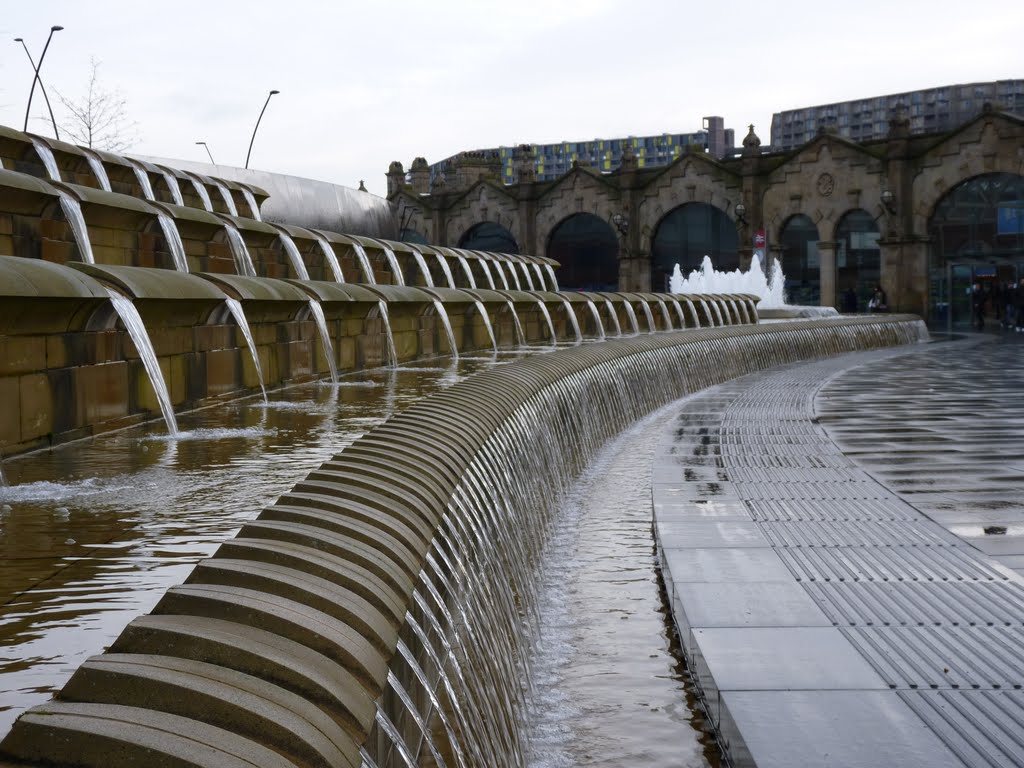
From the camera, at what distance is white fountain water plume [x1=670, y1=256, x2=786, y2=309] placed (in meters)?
46.0

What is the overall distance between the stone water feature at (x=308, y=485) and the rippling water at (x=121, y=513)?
253 mm

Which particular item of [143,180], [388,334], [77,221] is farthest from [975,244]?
[77,221]

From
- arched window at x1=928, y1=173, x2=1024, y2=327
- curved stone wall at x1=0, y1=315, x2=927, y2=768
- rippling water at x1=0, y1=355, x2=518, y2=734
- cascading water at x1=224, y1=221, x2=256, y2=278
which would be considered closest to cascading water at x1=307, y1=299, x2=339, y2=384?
rippling water at x1=0, y1=355, x2=518, y2=734

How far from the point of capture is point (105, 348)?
684 cm

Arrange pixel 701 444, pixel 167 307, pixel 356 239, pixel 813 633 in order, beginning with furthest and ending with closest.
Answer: pixel 356 239
pixel 701 444
pixel 167 307
pixel 813 633

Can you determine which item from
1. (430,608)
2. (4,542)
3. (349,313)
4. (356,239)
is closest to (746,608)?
(430,608)

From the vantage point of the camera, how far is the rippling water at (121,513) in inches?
99.2

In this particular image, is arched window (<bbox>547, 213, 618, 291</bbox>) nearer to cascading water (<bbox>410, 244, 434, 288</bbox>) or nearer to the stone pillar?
the stone pillar

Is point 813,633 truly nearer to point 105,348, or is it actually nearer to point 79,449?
point 79,449

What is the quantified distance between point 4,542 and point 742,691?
2362mm

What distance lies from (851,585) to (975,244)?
136ft

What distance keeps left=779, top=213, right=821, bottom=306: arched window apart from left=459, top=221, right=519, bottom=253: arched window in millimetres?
14408

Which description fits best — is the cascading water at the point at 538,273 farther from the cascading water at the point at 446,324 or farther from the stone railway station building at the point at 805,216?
the stone railway station building at the point at 805,216

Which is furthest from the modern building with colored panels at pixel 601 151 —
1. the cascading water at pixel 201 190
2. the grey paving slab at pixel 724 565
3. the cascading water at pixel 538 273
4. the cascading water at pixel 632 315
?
the grey paving slab at pixel 724 565
